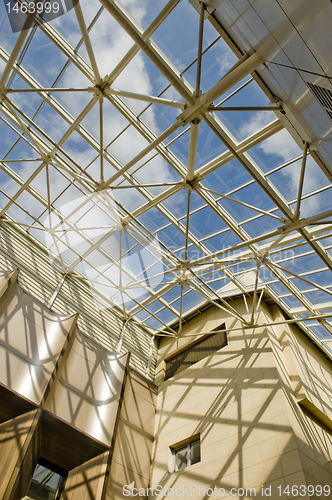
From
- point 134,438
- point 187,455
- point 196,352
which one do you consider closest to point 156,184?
point 196,352

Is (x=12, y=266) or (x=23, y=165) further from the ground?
(x=23, y=165)

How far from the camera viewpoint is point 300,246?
19.2 meters

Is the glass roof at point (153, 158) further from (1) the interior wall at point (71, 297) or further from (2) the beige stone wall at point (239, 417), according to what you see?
(2) the beige stone wall at point (239, 417)

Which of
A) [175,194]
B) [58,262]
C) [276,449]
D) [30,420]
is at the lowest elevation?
[30,420]

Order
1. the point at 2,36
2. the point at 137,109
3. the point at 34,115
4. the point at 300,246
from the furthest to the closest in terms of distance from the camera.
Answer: the point at 300,246 → the point at 34,115 → the point at 137,109 → the point at 2,36

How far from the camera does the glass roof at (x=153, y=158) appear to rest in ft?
43.2

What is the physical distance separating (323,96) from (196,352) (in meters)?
20.7

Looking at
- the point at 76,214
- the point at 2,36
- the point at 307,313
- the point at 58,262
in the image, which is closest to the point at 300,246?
the point at 307,313

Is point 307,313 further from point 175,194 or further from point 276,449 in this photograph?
point 175,194

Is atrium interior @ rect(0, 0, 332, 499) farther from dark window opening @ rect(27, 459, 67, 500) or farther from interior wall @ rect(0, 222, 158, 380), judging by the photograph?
dark window opening @ rect(27, 459, 67, 500)

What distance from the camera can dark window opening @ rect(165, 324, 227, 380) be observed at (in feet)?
75.6

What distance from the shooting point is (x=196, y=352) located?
24203mm

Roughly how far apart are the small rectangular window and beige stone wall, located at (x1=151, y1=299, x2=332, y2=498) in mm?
463

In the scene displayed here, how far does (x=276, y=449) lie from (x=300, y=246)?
1014cm
